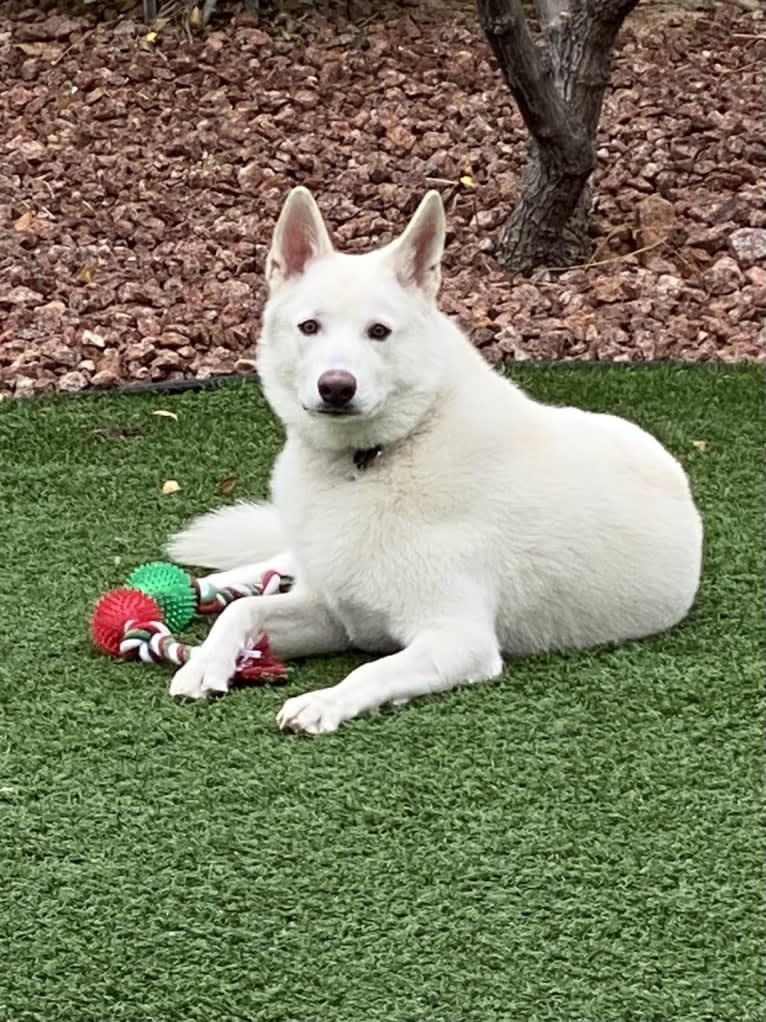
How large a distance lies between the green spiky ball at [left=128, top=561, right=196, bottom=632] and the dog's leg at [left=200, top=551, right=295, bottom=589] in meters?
0.09

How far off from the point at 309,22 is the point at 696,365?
13.4ft

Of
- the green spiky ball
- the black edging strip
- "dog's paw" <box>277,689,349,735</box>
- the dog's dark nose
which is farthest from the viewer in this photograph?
the black edging strip

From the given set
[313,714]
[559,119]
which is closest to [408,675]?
[313,714]

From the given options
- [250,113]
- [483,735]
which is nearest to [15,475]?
[483,735]

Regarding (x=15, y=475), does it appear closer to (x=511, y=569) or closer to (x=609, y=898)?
(x=511, y=569)

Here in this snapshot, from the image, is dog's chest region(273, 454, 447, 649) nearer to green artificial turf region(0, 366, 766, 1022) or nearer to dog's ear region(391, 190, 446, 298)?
green artificial turf region(0, 366, 766, 1022)

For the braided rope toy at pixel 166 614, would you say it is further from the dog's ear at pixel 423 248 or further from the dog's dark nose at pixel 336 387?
the dog's ear at pixel 423 248

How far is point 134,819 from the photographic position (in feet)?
10.8

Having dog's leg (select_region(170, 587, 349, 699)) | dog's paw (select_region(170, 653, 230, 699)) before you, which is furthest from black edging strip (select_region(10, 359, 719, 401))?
dog's paw (select_region(170, 653, 230, 699))

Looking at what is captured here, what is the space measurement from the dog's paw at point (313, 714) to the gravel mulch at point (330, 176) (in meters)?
3.11

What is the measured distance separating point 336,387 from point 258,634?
0.65m

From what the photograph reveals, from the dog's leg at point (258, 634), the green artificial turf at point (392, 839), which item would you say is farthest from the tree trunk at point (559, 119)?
the dog's leg at point (258, 634)

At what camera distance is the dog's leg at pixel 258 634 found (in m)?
3.90

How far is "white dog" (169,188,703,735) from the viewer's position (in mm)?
3938
